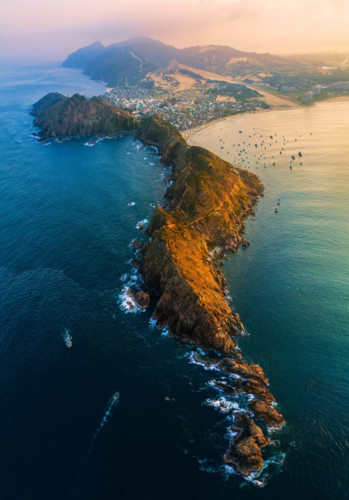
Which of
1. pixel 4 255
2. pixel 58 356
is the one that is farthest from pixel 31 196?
pixel 58 356

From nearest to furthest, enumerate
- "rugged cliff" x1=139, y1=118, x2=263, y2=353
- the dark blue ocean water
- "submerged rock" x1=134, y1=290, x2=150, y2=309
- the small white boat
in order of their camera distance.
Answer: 1. the dark blue ocean water
2. the small white boat
3. "rugged cliff" x1=139, y1=118, x2=263, y2=353
4. "submerged rock" x1=134, y1=290, x2=150, y2=309

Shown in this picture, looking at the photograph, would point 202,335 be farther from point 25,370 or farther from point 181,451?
point 25,370

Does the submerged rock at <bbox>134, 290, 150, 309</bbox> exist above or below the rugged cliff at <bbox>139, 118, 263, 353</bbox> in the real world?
below

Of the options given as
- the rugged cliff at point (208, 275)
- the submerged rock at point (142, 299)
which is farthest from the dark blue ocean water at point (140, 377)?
the submerged rock at point (142, 299)

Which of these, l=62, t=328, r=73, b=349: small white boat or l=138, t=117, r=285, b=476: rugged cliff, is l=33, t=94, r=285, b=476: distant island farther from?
l=62, t=328, r=73, b=349: small white boat

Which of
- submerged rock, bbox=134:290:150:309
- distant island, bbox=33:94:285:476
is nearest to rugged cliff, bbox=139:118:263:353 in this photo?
distant island, bbox=33:94:285:476

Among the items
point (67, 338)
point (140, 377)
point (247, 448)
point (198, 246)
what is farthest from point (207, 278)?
point (247, 448)
